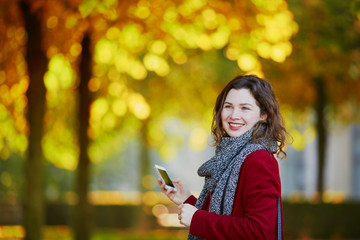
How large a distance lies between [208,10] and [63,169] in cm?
1524

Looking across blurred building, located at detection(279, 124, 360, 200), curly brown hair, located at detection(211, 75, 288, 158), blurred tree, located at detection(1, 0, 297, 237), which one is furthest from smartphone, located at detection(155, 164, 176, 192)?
blurred building, located at detection(279, 124, 360, 200)

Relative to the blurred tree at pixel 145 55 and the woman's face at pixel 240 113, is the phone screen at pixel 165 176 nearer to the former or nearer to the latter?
the woman's face at pixel 240 113

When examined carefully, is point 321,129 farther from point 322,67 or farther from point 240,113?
point 240,113

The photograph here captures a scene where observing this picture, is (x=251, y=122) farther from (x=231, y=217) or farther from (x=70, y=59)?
(x=70, y=59)

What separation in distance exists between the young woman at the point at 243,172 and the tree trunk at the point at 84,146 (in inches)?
308

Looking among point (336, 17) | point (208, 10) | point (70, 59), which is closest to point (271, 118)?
point (208, 10)

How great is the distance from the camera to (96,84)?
14789 mm

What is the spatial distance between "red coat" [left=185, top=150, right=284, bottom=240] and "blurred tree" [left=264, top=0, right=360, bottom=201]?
7.06 m

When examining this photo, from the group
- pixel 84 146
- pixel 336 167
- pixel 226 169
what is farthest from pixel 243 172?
pixel 336 167

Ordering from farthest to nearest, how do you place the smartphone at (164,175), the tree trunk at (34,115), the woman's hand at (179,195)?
1. the tree trunk at (34,115)
2. the woman's hand at (179,195)
3. the smartphone at (164,175)

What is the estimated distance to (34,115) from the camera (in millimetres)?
9398

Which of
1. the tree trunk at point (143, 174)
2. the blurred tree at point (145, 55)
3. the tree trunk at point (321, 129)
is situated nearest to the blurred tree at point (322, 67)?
the tree trunk at point (321, 129)

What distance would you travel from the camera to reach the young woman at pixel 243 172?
3.09 metres

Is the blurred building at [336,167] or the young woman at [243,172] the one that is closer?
the young woman at [243,172]
